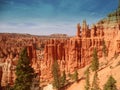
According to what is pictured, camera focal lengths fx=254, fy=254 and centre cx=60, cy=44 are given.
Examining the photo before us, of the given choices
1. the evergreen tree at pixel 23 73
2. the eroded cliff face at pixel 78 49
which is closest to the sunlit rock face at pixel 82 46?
the eroded cliff face at pixel 78 49

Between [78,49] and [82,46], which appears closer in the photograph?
[82,46]

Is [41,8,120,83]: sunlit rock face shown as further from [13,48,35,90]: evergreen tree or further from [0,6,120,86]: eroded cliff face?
[13,48,35,90]: evergreen tree

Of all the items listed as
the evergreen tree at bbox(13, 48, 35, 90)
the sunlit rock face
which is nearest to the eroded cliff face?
the sunlit rock face

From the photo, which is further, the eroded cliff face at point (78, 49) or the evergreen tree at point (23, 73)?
the eroded cliff face at point (78, 49)

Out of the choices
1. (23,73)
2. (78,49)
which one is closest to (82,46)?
(78,49)

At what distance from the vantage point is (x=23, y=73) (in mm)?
31438

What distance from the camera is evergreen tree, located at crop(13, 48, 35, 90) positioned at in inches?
1235

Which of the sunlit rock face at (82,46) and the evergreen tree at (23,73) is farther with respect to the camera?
the sunlit rock face at (82,46)

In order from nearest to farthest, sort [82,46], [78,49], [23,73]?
[23,73] → [82,46] → [78,49]

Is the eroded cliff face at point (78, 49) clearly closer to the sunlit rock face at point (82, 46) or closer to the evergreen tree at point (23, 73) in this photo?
the sunlit rock face at point (82, 46)

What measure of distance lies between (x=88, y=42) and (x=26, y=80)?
56251 millimetres

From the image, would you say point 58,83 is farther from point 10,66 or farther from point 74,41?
point 10,66

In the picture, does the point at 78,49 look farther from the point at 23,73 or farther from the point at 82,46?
the point at 23,73

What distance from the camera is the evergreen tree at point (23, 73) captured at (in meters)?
31.4
